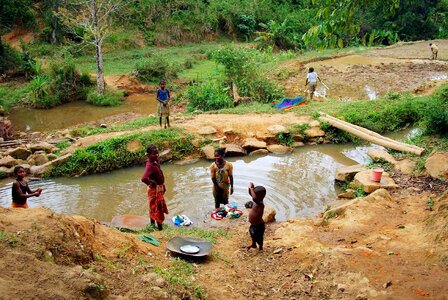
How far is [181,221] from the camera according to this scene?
765cm

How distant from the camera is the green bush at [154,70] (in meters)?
19.9

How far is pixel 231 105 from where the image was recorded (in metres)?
15.5

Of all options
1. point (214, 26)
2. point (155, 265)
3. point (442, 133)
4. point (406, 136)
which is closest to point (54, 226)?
point (155, 265)

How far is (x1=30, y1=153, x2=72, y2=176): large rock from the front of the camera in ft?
33.8

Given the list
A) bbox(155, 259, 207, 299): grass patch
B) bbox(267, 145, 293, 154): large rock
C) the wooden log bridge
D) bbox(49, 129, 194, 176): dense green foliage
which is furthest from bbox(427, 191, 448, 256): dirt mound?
bbox(49, 129, 194, 176): dense green foliage

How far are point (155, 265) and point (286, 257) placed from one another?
6.11 ft

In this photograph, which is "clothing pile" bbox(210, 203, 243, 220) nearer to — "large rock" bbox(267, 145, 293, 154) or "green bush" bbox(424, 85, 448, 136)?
"large rock" bbox(267, 145, 293, 154)

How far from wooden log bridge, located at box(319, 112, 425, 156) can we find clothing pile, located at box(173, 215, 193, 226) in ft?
18.4

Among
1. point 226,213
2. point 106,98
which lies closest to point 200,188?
point 226,213

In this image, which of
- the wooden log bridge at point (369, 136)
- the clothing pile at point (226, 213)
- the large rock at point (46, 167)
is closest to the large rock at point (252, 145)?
the wooden log bridge at point (369, 136)

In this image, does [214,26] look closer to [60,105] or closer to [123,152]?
[60,105]

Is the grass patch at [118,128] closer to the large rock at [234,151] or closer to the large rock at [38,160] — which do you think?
the large rock at [38,160]

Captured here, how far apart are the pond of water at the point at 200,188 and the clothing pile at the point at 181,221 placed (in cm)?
22

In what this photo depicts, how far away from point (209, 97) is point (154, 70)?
562 centimetres
